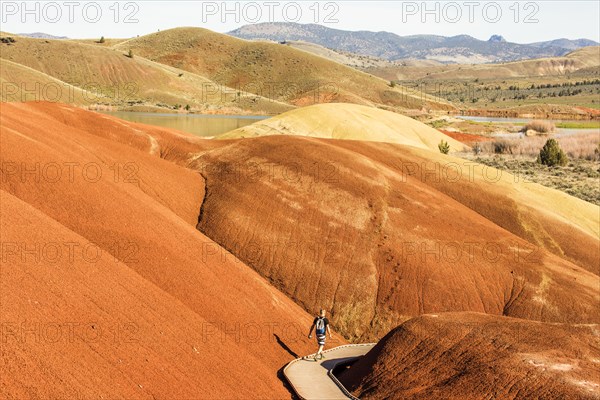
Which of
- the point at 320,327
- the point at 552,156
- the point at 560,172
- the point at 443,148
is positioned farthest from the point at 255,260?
the point at 552,156

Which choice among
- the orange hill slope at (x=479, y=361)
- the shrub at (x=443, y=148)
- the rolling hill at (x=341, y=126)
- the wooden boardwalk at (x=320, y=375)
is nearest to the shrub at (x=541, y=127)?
the rolling hill at (x=341, y=126)

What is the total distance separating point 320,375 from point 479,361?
5609mm

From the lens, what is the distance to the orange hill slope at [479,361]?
15820mm

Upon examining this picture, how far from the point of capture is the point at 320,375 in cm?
2012

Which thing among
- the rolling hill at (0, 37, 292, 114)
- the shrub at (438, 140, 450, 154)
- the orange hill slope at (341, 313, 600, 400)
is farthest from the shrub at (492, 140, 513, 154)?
the rolling hill at (0, 37, 292, 114)

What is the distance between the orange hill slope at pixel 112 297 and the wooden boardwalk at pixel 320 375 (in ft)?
2.33

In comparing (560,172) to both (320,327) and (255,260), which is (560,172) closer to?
(255,260)

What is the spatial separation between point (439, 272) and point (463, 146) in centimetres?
5353

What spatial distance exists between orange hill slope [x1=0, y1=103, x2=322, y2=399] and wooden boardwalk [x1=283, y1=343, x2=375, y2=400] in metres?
0.71

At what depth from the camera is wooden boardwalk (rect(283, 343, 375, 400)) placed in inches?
725

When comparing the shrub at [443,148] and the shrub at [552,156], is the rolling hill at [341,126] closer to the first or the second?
the shrub at [443,148]

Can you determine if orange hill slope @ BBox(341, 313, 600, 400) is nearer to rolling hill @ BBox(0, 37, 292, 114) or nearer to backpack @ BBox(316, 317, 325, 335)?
backpack @ BBox(316, 317, 325, 335)

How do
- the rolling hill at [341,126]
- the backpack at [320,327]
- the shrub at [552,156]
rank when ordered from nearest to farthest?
the backpack at [320,327], the rolling hill at [341,126], the shrub at [552,156]

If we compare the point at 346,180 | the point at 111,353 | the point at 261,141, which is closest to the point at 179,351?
the point at 111,353
